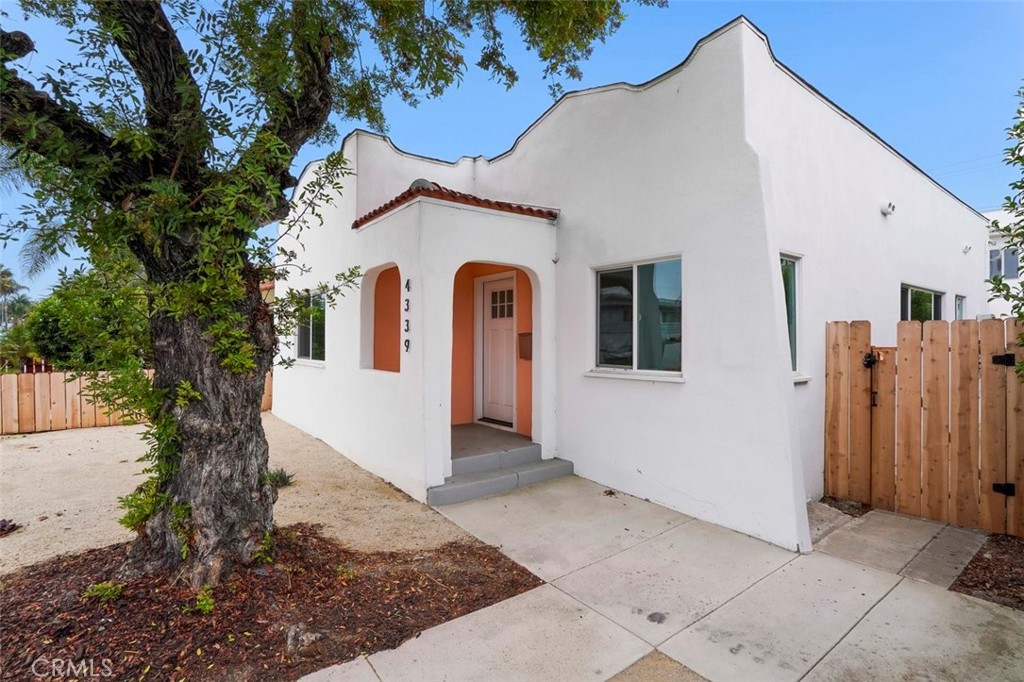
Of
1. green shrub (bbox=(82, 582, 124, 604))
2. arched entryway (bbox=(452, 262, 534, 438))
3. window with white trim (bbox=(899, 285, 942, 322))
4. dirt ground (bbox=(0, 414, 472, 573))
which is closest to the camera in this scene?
Result: green shrub (bbox=(82, 582, 124, 604))

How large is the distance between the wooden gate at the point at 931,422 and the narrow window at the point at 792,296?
0.72 m

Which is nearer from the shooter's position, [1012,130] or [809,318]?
[1012,130]

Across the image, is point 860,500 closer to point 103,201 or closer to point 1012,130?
point 1012,130

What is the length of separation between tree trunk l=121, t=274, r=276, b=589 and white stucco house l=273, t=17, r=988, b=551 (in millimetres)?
1414

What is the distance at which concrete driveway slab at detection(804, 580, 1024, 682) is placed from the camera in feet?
8.95

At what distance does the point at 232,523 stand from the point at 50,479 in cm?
495

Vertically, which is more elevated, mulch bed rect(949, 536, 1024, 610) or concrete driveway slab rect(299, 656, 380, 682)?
concrete driveway slab rect(299, 656, 380, 682)

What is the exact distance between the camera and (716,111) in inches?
192

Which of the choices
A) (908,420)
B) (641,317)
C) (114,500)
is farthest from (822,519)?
(114,500)

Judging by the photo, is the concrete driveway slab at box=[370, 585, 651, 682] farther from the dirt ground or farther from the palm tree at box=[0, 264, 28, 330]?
the palm tree at box=[0, 264, 28, 330]

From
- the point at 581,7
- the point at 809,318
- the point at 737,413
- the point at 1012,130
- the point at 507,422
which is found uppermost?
the point at 581,7

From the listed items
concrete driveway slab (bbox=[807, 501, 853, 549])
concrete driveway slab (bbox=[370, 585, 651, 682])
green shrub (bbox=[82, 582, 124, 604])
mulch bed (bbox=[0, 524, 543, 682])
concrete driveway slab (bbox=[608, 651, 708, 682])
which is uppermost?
green shrub (bbox=[82, 582, 124, 604])

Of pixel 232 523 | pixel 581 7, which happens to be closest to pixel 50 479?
pixel 232 523

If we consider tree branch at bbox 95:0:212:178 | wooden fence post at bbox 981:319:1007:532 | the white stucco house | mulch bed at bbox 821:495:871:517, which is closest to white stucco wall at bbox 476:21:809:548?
the white stucco house
